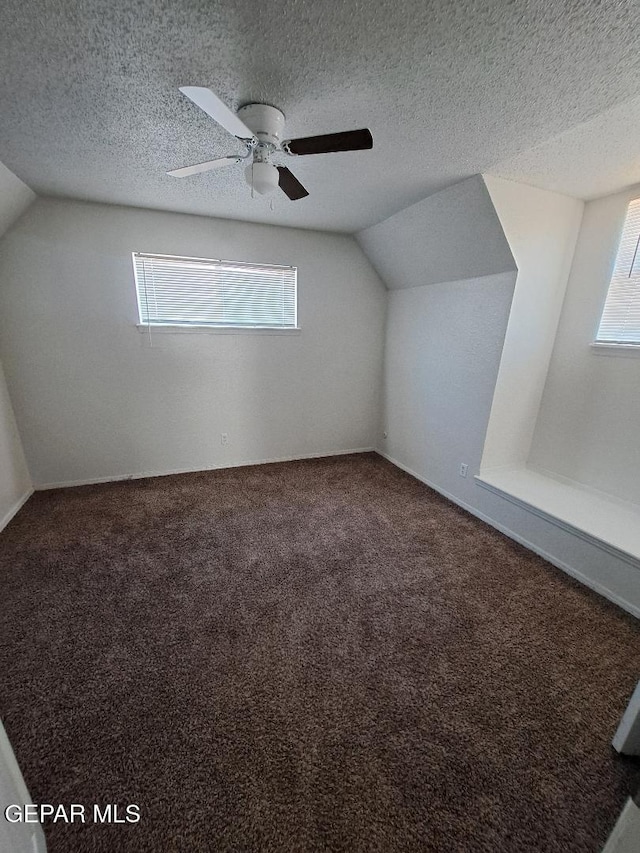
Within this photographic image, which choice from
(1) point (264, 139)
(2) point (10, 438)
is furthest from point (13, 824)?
(2) point (10, 438)

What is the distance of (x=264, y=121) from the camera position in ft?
4.89

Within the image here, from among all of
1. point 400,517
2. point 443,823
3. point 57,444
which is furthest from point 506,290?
point 57,444

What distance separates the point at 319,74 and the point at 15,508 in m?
3.45

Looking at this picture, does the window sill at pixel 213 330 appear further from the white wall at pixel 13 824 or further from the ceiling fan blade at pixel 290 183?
the white wall at pixel 13 824

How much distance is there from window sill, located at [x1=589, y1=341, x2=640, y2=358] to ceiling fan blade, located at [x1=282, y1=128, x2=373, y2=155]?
6.99 feet

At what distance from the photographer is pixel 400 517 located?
2701mm

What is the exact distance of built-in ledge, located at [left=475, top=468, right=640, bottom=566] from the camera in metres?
1.91

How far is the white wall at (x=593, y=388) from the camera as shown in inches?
87.9

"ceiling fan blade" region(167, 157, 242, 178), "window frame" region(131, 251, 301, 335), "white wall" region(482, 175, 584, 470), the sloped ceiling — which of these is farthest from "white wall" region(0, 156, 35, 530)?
"white wall" region(482, 175, 584, 470)

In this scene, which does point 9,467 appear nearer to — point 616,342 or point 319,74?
point 319,74

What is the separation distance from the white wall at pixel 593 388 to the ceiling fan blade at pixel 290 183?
212 centimetres

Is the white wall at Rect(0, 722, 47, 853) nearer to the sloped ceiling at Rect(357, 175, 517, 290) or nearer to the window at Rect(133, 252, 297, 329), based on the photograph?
the window at Rect(133, 252, 297, 329)

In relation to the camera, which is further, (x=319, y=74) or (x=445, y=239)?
(x=445, y=239)

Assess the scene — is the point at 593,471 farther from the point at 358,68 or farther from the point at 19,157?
the point at 19,157
